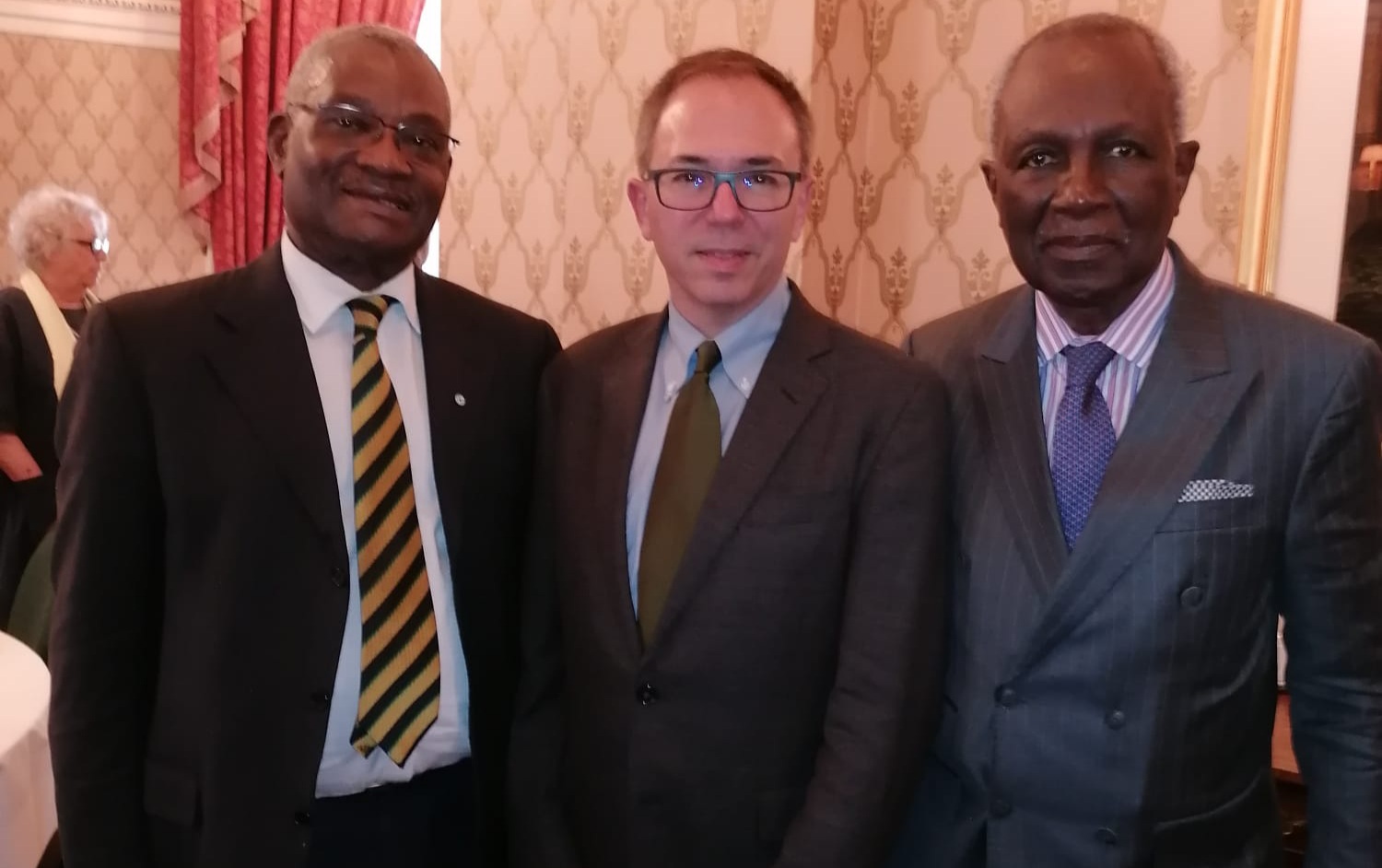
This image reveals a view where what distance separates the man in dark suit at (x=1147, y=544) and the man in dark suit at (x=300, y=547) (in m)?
0.67

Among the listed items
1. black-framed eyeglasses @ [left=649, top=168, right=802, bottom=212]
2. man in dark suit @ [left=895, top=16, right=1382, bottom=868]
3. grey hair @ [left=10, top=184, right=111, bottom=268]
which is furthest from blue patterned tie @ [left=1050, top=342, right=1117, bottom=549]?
grey hair @ [left=10, top=184, right=111, bottom=268]

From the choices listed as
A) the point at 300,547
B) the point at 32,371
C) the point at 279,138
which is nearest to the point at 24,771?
the point at 300,547

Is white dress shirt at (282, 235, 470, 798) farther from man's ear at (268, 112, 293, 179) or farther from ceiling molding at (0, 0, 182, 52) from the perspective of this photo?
ceiling molding at (0, 0, 182, 52)

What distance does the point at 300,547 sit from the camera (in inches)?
53.6

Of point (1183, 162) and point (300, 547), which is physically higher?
point (1183, 162)

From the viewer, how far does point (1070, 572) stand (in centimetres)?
125

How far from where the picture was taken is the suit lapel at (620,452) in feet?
4.41

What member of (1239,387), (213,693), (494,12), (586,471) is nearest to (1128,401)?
(1239,387)

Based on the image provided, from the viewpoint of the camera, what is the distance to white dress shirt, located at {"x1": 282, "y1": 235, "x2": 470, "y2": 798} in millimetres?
1390

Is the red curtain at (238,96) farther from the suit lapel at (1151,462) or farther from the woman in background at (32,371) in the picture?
the suit lapel at (1151,462)

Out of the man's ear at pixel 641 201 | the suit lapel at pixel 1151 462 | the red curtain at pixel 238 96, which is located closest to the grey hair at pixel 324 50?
the man's ear at pixel 641 201

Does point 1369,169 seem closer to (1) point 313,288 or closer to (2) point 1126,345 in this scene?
(2) point 1126,345

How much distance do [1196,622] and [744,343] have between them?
626 mm

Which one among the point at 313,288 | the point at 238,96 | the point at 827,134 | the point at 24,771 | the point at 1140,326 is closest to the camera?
the point at 1140,326
